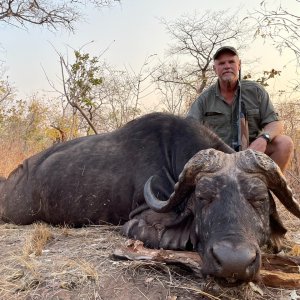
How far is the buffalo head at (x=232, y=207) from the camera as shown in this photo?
7.56 feet

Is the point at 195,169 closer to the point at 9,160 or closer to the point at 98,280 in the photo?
Result: the point at 98,280

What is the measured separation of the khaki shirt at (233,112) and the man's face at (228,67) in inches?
6.2

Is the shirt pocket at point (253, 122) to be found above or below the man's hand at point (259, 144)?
above

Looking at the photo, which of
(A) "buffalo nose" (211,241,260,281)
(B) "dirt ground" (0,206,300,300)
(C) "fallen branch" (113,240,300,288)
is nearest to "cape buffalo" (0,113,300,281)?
(A) "buffalo nose" (211,241,260,281)

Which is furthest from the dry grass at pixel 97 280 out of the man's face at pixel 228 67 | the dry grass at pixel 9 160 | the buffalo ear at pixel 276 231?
the dry grass at pixel 9 160

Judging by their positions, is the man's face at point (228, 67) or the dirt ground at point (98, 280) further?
the man's face at point (228, 67)

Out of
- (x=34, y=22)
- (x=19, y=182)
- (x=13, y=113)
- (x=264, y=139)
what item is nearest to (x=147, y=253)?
(x=264, y=139)

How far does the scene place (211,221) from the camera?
8.50 feet

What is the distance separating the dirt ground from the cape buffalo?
215mm

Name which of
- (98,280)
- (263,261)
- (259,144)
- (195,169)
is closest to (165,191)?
(195,169)

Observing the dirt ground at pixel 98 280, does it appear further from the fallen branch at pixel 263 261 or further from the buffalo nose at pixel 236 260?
the buffalo nose at pixel 236 260

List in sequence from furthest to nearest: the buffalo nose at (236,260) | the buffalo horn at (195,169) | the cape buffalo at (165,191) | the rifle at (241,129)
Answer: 1. the rifle at (241,129)
2. the buffalo horn at (195,169)
3. the cape buffalo at (165,191)
4. the buffalo nose at (236,260)

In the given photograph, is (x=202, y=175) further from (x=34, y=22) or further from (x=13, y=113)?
(x=13, y=113)

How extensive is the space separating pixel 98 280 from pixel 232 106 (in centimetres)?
313
